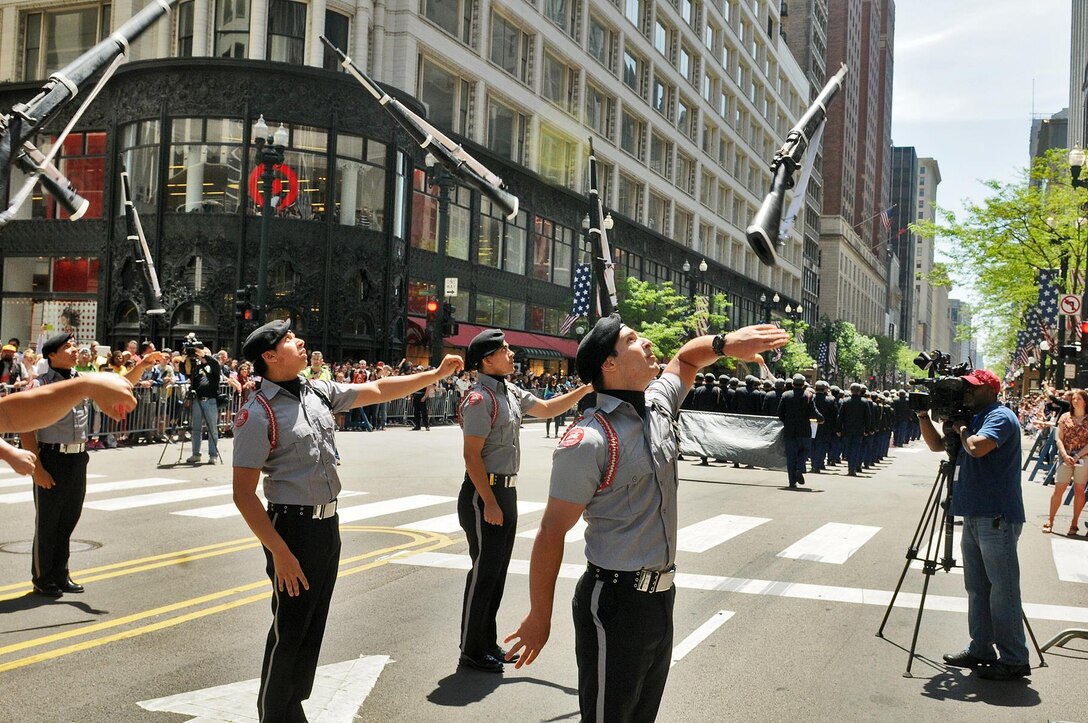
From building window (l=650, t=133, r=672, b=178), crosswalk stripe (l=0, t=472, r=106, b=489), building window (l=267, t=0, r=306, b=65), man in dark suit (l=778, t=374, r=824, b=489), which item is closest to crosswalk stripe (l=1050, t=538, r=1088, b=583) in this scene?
man in dark suit (l=778, t=374, r=824, b=489)

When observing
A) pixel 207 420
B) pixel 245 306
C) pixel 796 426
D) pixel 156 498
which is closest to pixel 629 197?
pixel 245 306

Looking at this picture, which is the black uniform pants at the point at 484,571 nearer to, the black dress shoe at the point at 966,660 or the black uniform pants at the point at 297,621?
the black uniform pants at the point at 297,621

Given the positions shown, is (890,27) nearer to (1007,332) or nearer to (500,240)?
(1007,332)

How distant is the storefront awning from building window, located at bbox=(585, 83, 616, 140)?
37.4 feet

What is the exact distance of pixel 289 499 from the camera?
461 cm

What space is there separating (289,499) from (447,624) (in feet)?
8.90

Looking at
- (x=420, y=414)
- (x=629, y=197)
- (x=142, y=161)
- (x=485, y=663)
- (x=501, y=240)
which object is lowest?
(x=485, y=663)

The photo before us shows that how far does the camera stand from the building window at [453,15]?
3722cm

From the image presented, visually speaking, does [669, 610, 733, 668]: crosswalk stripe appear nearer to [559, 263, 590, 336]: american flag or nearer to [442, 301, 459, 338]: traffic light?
[442, 301, 459, 338]: traffic light

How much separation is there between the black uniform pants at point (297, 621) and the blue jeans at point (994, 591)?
4189 mm

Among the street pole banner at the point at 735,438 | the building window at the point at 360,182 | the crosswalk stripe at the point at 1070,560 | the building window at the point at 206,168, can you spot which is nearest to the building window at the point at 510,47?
the building window at the point at 360,182

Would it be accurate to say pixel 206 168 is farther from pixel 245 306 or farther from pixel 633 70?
pixel 633 70

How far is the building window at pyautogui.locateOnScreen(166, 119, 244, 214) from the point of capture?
3253cm

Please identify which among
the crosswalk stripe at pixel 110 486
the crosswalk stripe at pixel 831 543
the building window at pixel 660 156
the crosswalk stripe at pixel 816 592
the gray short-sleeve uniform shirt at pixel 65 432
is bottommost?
the crosswalk stripe at pixel 110 486
